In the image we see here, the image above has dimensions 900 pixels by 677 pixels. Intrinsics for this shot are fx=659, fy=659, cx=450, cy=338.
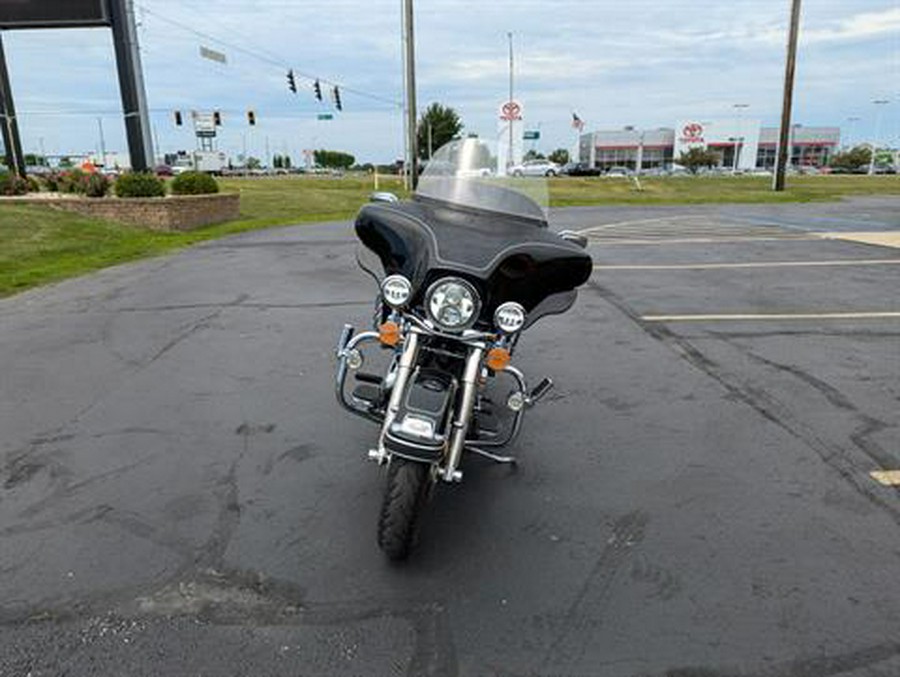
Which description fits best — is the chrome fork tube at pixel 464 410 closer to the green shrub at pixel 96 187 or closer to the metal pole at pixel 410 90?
the green shrub at pixel 96 187

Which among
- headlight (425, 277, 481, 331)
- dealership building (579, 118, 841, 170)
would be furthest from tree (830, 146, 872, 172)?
headlight (425, 277, 481, 331)

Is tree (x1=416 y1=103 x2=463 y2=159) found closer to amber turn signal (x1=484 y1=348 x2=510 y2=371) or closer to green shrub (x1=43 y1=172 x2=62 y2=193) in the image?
green shrub (x1=43 y1=172 x2=62 y2=193)

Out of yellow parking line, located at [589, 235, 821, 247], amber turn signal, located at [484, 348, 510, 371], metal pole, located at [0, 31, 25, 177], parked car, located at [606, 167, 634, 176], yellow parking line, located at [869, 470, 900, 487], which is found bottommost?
yellow parking line, located at [869, 470, 900, 487]

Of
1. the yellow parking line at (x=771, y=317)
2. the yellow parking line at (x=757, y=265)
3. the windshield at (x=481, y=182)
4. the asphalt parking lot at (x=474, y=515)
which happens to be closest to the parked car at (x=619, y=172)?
the yellow parking line at (x=757, y=265)

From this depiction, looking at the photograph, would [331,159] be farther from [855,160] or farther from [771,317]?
[771,317]

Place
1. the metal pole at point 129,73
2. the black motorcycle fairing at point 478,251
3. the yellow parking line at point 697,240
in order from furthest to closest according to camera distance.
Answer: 1. the metal pole at point 129,73
2. the yellow parking line at point 697,240
3. the black motorcycle fairing at point 478,251

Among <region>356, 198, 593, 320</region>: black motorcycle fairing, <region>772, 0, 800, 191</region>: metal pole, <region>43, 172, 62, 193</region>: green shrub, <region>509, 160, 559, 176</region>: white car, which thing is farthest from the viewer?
<region>772, 0, 800, 191</region>: metal pole

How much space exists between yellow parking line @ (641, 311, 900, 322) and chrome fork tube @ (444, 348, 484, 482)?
15.2 ft

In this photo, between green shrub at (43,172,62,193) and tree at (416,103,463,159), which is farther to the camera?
tree at (416,103,463,159)

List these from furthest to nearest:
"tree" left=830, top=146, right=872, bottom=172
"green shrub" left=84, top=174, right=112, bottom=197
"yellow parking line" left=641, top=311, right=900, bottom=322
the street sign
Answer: "tree" left=830, top=146, right=872, bottom=172 → the street sign → "green shrub" left=84, top=174, right=112, bottom=197 → "yellow parking line" left=641, top=311, right=900, bottom=322

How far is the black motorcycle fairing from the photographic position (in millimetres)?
2961

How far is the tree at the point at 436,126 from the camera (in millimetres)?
51838

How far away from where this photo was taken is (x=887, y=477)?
11.8ft

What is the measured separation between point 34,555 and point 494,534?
2.04 meters
